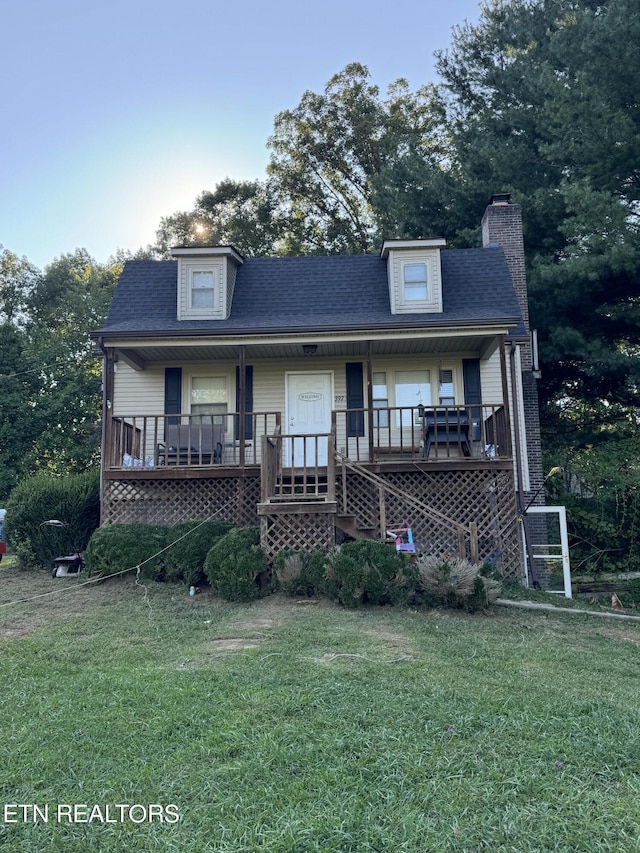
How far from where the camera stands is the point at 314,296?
13.3 meters

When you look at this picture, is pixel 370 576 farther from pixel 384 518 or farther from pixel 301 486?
pixel 301 486

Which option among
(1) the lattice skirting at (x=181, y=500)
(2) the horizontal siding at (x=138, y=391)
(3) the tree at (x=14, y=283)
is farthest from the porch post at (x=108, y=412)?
(3) the tree at (x=14, y=283)

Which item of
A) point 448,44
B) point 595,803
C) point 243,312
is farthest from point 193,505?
point 448,44

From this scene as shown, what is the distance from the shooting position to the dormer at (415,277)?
12586 millimetres

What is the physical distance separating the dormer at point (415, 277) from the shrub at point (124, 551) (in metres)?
6.22

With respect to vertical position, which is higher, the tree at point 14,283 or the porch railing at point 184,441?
the tree at point 14,283

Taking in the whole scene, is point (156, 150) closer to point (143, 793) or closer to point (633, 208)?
point (633, 208)

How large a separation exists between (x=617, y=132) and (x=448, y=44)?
9153 millimetres

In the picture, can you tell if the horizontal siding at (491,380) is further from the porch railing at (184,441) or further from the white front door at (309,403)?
the porch railing at (184,441)

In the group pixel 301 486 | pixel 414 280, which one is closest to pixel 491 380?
pixel 414 280

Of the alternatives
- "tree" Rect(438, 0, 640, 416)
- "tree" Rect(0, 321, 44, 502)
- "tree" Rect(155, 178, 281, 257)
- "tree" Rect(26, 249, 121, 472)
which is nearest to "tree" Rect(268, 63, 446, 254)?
"tree" Rect(155, 178, 281, 257)

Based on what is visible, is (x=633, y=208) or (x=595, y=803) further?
(x=633, y=208)

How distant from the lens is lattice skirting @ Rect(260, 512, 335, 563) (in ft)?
30.2

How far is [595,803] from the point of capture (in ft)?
10.3
